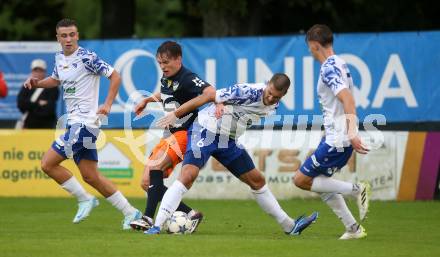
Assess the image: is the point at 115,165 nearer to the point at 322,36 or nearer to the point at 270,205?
the point at 270,205

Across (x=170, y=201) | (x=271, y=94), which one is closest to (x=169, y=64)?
(x=271, y=94)

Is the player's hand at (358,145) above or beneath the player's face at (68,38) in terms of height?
beneath

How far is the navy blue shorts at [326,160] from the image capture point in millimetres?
11258

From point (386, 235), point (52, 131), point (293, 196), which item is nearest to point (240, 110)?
point (386, 235)

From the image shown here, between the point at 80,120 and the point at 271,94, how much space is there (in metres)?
2.84

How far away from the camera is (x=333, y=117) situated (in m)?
11.3

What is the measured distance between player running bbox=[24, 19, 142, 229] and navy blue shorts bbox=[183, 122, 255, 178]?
4.94 feet

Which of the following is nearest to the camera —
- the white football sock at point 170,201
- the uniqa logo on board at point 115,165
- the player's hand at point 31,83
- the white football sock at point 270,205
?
the white football sock at point 170,201

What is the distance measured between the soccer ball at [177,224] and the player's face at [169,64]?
159 centimetres

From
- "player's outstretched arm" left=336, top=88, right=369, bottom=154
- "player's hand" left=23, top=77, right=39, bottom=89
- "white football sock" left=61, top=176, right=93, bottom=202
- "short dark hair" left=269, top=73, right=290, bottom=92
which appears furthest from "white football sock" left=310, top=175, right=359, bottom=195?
"player's hand" left=23, top=77, right=39, bottom=89

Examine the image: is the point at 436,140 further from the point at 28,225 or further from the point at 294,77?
the point at 28,225

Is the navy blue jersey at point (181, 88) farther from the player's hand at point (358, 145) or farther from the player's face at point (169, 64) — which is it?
the player's hand at point (358, 145)

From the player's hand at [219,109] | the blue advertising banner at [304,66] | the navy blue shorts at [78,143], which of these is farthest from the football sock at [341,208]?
the blue advertising banner at [304,66]

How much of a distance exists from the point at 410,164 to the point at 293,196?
200 centimetres
